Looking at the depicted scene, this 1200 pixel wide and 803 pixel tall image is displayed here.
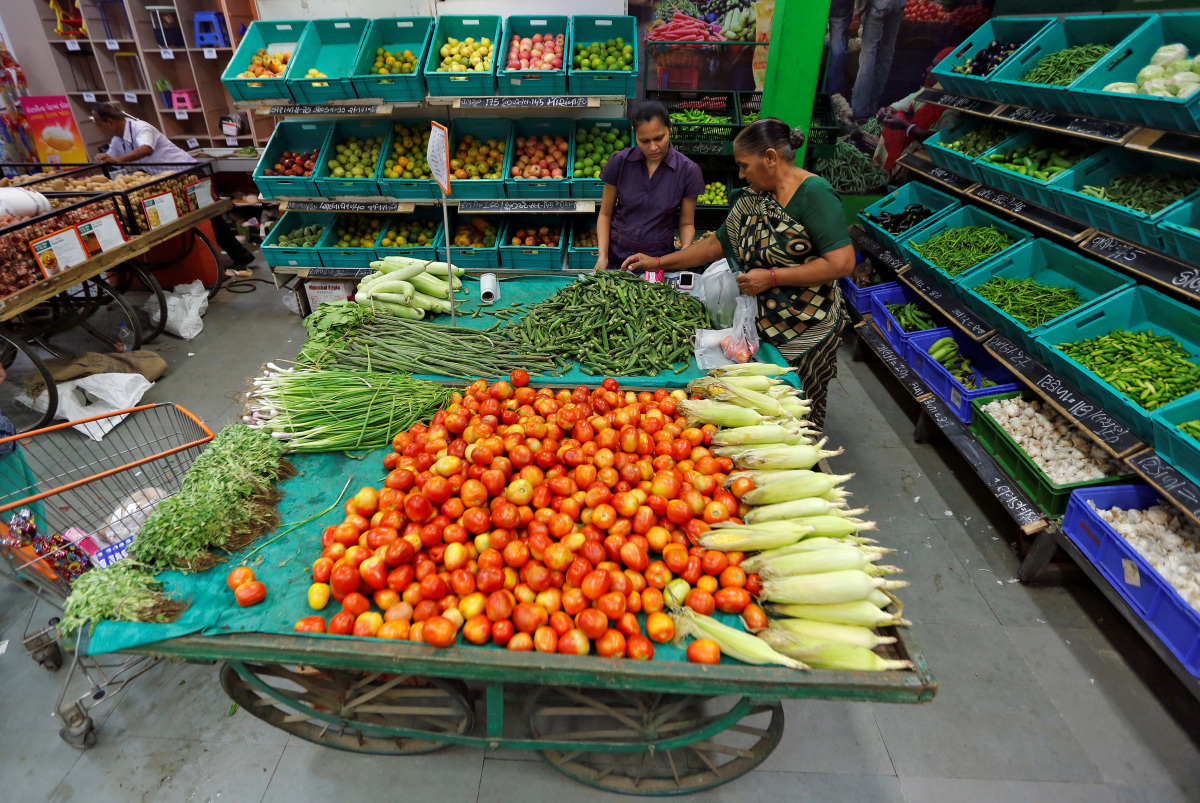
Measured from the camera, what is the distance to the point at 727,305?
3.28 m

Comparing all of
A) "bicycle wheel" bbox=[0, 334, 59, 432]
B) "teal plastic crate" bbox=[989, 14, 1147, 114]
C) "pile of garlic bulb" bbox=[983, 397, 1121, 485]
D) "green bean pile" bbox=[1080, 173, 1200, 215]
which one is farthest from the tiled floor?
"teal plastic crate" bbox=[989, 14, 1147, 114]

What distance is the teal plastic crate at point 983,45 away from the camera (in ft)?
15.0

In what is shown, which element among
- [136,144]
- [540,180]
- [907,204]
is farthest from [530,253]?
[136,144]

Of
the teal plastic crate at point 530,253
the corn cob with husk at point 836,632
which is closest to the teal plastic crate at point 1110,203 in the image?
the corn cob with husk at point 836,632

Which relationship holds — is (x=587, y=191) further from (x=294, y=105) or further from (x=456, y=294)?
(x=294, y=105)

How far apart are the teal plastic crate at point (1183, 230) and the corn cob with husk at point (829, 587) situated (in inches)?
108

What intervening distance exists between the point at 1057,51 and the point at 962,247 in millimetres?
1538

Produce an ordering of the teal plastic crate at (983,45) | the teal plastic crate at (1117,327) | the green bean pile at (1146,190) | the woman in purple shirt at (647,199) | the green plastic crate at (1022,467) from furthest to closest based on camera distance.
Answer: the teal plastic crate at (983,45)
the woman in purple shirt at (647,199)
the green bean pile at (1146,190)
the green plastic crate at (1022,467)
the teal plastic crate at (1117,327)

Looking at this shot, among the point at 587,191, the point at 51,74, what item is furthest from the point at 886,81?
the point at 51,74

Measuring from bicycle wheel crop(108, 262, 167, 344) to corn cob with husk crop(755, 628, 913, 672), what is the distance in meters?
6.66

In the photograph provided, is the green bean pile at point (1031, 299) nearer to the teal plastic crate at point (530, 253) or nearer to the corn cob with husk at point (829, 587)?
the corn cob with husk at point (829, 587)

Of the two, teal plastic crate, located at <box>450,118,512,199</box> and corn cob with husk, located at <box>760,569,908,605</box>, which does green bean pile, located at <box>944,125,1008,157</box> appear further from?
corn cob with husk, located at <box>760,569,908,605</box>

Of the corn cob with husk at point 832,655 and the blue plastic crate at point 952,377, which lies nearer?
the corn cob with husk at point 832,655

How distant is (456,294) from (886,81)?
6233mm
